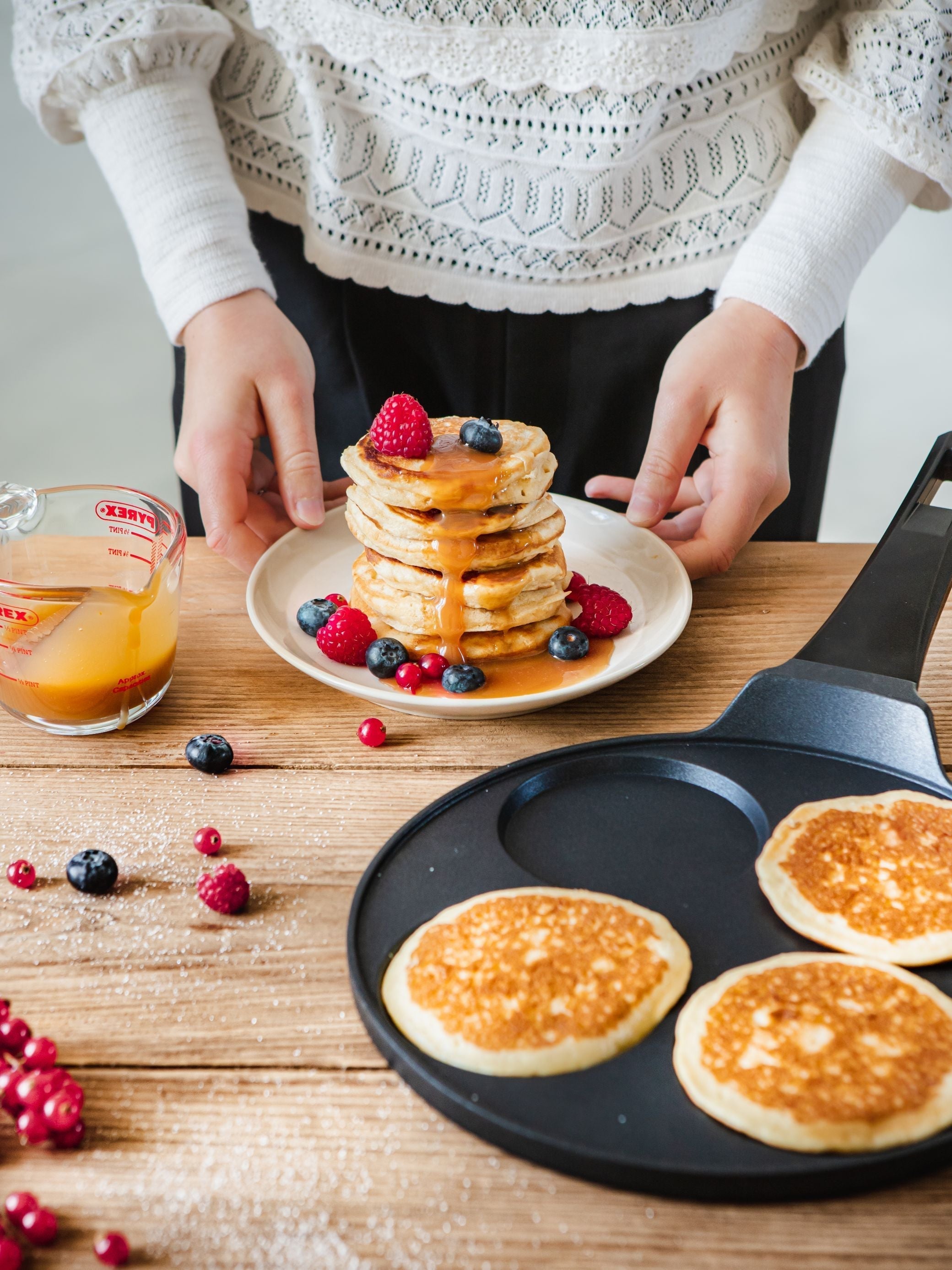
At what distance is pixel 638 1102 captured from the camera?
0.79m

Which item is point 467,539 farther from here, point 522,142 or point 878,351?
point 878,351

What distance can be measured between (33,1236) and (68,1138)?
0.25 ft

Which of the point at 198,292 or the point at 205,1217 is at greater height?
the point at 198,292

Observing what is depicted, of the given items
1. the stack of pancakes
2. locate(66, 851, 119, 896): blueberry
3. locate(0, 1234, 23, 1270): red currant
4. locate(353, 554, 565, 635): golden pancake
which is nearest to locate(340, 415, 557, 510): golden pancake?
the stack of pancakes

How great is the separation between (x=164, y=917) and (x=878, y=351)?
167 inches

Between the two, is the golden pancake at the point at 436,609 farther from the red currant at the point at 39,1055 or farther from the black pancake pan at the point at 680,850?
the red currant at the point at 39,1055

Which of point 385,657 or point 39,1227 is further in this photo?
point 385,657

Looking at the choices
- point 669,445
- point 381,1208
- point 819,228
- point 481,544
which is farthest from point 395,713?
point 819,228

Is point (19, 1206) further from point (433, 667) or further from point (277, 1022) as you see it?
point (433, 667)

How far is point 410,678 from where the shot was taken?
1.37 meters

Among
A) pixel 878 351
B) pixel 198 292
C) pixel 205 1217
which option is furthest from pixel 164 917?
pixel 878 351

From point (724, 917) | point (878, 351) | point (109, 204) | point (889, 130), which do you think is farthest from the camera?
point (878, 351)

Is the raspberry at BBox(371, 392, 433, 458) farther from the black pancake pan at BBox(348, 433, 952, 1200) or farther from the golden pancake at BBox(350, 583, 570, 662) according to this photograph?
the black pancake pan at BBox(348, 433, 952, 1200)

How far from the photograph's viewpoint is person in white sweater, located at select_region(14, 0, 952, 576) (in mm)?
1623
